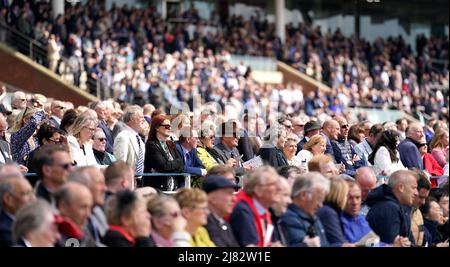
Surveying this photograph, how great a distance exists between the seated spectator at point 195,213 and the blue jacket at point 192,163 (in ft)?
13.2

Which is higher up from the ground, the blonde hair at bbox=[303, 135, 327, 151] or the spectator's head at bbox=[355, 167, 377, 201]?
the spectator's head at bbox=[355, 167, 377, 201]

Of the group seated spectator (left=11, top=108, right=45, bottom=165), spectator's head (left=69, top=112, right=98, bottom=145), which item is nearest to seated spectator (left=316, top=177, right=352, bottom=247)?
spectator's head (left=69, top=112, right=98, bottom=145)

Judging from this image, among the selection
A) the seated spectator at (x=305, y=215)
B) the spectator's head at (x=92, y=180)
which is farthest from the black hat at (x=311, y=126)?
the spectator's head at (x=92, y=180)

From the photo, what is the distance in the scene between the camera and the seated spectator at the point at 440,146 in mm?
15461

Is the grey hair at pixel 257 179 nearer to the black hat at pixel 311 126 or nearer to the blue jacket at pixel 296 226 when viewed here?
the blue jacket at pixel 296 226

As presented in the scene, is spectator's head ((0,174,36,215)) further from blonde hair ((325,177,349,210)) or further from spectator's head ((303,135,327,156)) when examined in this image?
spectator's head ((303,135,327,156))

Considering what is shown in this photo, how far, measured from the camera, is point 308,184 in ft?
29.6

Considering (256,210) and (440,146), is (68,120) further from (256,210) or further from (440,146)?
(440,146)

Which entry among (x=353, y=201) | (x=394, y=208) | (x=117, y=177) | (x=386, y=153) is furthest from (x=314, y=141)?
(x=117, y=177)

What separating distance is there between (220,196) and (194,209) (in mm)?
421

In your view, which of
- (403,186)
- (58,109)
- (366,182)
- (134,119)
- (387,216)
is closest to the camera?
(387,216)

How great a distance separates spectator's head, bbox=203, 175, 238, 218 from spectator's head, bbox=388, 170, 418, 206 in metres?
2.24

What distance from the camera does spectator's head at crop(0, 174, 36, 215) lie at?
7.66m

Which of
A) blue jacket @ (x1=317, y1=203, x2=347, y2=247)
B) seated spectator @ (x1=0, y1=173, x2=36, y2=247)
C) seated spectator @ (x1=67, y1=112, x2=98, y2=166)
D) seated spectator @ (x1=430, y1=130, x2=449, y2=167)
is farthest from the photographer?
seated spectator @ (x1=430, y1=130, x2=449, y2=167)
